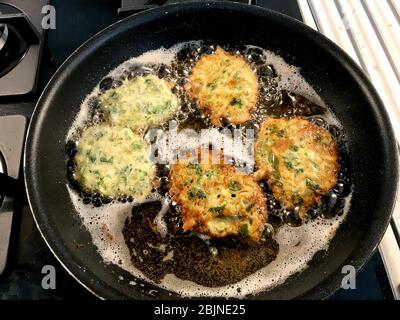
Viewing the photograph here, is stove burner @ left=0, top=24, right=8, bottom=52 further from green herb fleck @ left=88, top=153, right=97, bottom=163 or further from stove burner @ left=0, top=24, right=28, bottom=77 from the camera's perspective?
green herb fleck @ left=88, top=153, right=97, bottom=163

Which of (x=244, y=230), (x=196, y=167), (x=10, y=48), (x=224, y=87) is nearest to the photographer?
(x=244, y=230)

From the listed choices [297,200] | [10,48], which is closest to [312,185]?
[297,200]

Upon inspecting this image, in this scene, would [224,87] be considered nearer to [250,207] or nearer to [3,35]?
[250,207]

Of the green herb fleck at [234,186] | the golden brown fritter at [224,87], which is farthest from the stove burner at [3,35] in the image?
the green herb fleck at [234,186]

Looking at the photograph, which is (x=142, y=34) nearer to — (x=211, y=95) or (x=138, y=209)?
(x=211, y=95)

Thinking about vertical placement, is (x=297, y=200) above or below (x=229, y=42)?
below

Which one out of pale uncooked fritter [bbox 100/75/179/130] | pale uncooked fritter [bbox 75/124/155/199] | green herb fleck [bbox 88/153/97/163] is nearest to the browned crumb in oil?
pale uncooked fritter [bbox 75/124/155/199]

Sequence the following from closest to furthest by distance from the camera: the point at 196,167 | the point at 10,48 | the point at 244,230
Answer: the point at 244,230 → the point at 196,167 → the point at 10,48

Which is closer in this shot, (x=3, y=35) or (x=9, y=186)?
(x=9, y=186)
